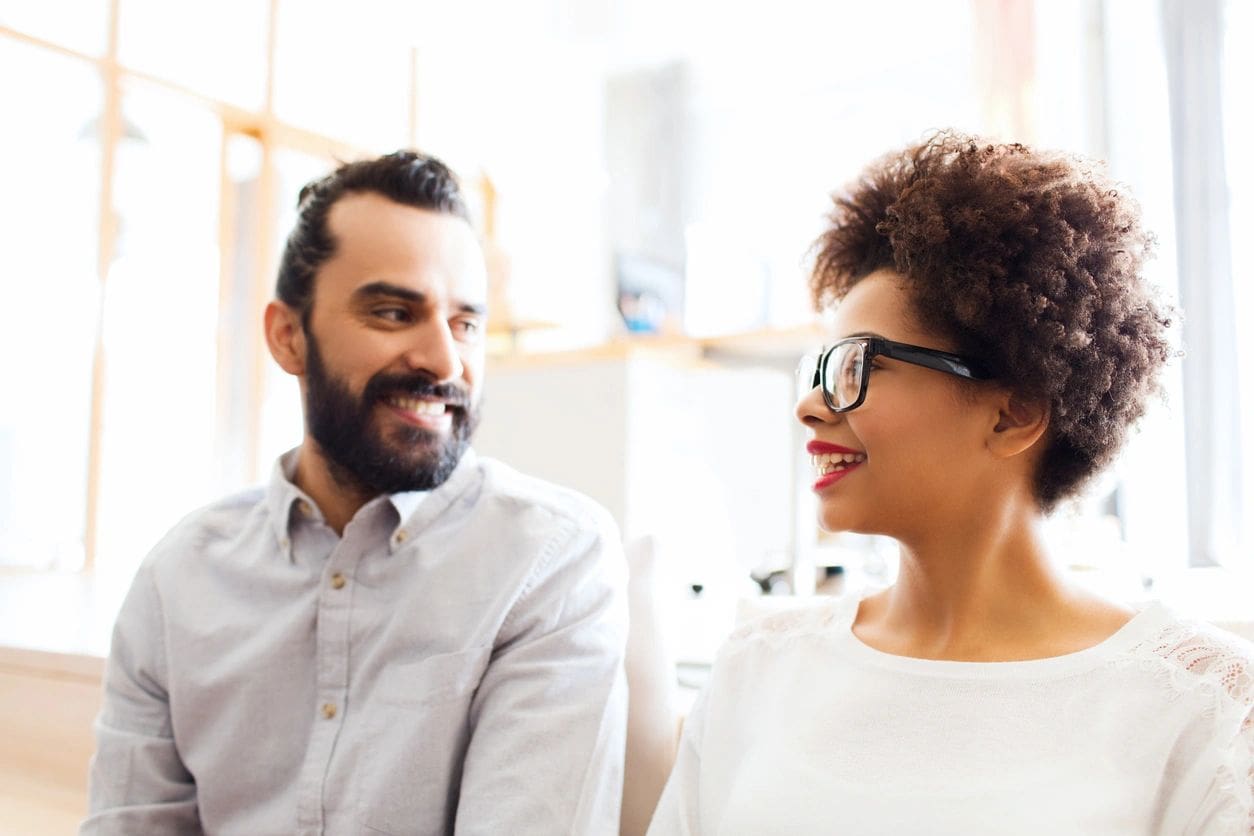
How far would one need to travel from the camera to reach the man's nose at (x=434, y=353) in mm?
1448

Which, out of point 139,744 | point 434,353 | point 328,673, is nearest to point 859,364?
point 434,353

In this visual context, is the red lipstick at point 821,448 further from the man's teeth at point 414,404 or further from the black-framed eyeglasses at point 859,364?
the man's teeth at point 414,404

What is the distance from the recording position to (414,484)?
1.41 metres

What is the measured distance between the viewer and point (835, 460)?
1.04 m

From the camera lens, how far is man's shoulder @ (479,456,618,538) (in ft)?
4.58

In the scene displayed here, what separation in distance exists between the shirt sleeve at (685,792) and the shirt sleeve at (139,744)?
0.66 metres

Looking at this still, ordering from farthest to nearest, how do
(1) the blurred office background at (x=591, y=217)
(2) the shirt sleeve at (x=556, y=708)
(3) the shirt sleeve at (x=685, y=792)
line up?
1. (1) the blurred office background at (x=591, y=217)
2. (2) the shirt sleeve at (x=556, y=708)
3. (3) the shirt sleeve at (x=685, y=792)

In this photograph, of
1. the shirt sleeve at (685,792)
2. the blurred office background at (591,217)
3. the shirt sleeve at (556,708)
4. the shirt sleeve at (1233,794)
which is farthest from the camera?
the blurred office background at (591,217)

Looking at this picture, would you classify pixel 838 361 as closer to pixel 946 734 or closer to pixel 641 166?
pixel 946 734

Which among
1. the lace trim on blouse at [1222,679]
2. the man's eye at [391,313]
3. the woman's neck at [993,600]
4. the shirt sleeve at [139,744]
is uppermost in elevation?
the man's eye at [391,313]

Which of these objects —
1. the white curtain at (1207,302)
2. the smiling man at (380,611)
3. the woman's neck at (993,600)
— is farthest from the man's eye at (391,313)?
the white curtain at (1207,302)

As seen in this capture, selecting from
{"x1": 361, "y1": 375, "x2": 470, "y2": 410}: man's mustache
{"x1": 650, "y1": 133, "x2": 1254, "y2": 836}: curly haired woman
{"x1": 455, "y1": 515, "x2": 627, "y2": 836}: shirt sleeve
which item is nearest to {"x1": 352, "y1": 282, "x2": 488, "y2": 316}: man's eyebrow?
{"x1": 361, "y1": 375, "x2": 470, "y2": 410}: man's mustache

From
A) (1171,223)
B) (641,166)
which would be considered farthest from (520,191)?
(1171,223)

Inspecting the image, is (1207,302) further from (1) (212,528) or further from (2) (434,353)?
(1) (212,528)
